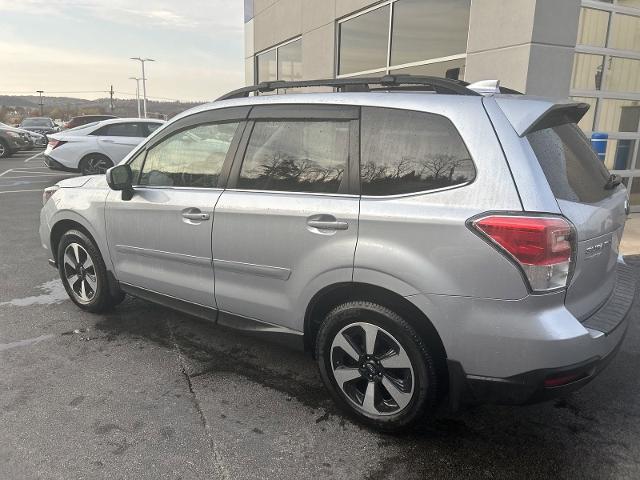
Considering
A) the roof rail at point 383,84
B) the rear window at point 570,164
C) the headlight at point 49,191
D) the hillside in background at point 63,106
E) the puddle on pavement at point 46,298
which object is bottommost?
the puddle on pavement at point 46,298

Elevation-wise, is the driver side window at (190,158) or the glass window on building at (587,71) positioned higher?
the glass window on building at (587,71)

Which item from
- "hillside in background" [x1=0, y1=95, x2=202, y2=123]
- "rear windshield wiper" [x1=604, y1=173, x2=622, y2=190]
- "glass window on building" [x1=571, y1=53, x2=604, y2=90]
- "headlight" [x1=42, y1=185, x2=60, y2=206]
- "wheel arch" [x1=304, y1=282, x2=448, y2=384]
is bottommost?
"wheel arch" [x1=304, y1=282, x2=448, y2=384]

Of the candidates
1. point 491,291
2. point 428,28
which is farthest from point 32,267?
point 428,28

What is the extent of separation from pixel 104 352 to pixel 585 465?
10.0 ft

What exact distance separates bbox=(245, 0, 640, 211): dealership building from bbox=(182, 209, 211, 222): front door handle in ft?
7.39

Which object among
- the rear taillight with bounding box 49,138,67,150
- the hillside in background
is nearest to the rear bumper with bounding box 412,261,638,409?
the rear taillight with bounding box 49,138,67,150

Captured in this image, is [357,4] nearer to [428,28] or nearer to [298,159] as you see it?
[428,28]

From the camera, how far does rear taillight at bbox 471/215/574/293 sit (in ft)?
6.65

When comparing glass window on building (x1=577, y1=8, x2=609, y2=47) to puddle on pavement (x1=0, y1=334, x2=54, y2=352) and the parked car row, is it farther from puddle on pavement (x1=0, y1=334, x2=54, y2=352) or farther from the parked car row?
the parked car row

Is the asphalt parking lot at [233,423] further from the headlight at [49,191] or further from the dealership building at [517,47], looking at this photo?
the dealership building at [517,47]

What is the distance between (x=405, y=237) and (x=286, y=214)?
28.2 inches

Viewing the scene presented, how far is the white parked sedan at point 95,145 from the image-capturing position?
39.8 ft

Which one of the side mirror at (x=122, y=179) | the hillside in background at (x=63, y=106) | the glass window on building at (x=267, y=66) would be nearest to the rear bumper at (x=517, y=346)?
the side mirror at (x=122, y=179)

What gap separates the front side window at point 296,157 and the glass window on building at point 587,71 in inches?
219
